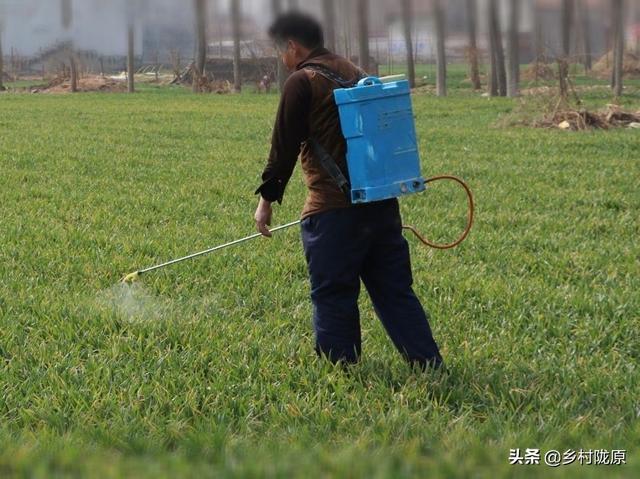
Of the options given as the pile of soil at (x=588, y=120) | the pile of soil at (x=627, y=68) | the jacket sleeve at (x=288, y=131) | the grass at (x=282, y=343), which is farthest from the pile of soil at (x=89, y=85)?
the jacket sleeve at (x=288, y=131)

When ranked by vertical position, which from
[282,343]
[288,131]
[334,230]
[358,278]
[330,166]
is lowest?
[282,343]

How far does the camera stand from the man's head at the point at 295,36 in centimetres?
227

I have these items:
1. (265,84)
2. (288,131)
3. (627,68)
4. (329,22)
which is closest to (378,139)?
(288,131)

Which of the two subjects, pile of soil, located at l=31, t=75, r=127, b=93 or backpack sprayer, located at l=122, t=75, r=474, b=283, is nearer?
backpack sprayer, located at l=122, t=75, r=474, b=283

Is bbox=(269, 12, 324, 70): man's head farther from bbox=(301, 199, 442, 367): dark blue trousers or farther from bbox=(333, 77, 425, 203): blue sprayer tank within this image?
bbox=(301, 199, 442, 367): dark blue trousers

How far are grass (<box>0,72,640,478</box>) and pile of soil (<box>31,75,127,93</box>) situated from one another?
2571cm

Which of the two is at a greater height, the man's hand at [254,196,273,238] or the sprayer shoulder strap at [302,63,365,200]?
the sprayer shoulder strap at [302,63,365,200]

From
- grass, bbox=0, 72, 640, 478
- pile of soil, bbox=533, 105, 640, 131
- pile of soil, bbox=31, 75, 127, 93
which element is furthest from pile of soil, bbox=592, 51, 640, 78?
grass, bbox=0, 72, 640, 478

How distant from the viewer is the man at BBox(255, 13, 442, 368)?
3062 millimetres

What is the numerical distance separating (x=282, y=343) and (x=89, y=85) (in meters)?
32.8

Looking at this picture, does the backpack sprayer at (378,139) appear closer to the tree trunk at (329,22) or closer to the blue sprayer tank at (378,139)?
the blue sprayer tank at (378,139)

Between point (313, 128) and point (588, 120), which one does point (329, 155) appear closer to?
point (313, 128)

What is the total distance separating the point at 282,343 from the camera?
3.56 m

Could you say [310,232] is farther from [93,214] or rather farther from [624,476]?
[93,214]
